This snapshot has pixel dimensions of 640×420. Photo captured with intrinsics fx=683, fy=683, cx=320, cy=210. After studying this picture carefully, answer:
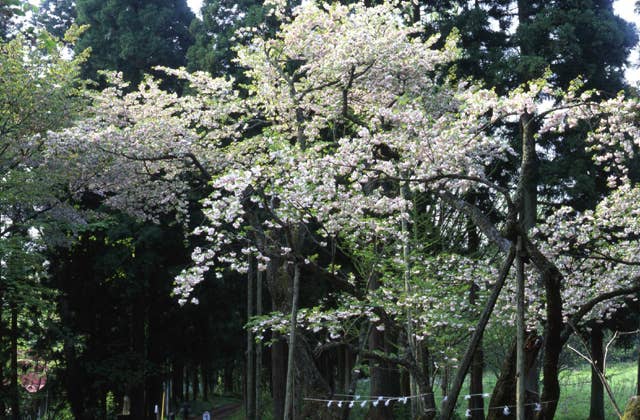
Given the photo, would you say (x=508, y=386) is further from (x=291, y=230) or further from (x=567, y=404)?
(x=567, y=404)

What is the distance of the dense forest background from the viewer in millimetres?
9508

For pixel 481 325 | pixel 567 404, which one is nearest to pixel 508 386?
pixel 481 325

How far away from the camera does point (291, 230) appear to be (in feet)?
34.5

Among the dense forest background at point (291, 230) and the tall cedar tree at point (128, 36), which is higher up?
the tall cedar tree at point (128, 36)

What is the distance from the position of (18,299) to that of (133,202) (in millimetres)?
3110

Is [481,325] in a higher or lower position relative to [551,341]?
higher

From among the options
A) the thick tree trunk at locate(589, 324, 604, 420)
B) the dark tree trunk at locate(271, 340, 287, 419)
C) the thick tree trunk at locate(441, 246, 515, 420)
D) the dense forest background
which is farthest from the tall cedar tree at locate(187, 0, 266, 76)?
the thick tree trunk at locate(441, 246, 515, 420)

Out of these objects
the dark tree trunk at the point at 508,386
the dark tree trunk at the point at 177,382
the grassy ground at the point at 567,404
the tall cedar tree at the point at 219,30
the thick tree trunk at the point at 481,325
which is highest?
the tall cedar tree at the point at 219,30

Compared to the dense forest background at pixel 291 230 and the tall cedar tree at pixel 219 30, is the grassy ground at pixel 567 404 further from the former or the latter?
the tall cedar tree at pixel 219 30

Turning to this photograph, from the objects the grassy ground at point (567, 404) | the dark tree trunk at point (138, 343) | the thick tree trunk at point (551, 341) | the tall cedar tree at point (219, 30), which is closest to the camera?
the thick tree trunk at point (551, 341)

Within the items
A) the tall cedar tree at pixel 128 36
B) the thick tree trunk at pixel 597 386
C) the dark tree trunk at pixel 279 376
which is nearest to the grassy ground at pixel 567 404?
the thick tree trunk at pixel 597 386

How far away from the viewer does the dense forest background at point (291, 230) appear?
31.2 feet

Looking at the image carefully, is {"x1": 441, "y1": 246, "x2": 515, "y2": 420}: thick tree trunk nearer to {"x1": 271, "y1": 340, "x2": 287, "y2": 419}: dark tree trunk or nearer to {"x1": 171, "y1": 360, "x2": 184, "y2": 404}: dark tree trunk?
{"x1": 271, "y1": 340, "x2": 287, "y2": 419}: dark tree trunk

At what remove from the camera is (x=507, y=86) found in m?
15.2
